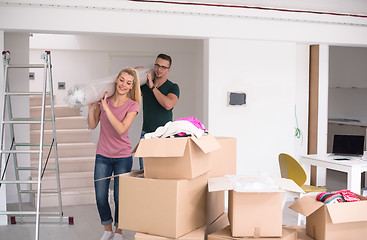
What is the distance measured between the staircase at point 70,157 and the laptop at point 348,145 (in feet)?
9.50

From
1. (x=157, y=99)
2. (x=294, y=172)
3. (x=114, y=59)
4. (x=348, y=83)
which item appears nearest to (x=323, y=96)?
(x=294, y=172)

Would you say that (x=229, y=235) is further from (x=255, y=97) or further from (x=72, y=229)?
(x=255, y=97)

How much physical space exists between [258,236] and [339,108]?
7.09m

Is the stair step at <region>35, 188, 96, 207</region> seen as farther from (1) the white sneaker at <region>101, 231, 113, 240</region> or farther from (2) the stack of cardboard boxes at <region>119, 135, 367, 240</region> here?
(2) the stack of cardboard boxes at <region>119, 135, 367, 240</region>

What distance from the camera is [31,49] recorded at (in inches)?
304

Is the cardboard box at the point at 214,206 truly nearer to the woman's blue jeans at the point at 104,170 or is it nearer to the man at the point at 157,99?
the woman's blue jeans at the point at 104,170

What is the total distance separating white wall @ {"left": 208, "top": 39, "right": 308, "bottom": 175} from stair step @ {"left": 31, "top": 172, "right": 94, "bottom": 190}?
5.82 ft

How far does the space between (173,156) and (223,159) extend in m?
0.73

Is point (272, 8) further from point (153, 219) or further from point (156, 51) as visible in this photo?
point (153, 219)

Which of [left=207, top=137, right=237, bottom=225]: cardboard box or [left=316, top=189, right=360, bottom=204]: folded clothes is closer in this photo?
[left=316, top=189, right=360, bottom=204]: folded clothes

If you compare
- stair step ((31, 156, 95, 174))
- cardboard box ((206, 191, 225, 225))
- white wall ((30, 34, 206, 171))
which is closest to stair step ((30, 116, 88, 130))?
white wall ((30, 34, 206, 171))

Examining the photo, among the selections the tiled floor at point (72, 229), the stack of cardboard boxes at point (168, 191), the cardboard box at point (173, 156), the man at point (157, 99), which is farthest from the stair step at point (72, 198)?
the cardboard box at point (173, 156)

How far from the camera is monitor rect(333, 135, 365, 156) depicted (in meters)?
4.95

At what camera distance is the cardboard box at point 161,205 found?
260cm
